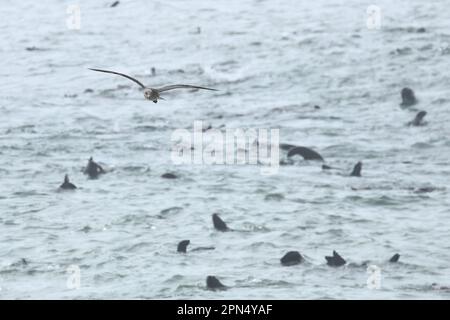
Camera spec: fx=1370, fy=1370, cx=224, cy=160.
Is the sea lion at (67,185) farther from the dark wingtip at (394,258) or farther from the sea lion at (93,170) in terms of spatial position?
the dark wingtip at (394,258)

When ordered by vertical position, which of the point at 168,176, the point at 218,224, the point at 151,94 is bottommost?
the point at 218,224

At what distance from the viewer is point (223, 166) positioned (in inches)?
1807

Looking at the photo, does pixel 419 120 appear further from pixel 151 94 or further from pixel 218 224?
pixel 151 94

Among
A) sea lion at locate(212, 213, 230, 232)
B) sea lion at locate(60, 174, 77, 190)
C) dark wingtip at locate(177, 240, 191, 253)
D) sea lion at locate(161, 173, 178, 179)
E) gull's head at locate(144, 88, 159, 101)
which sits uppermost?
gull's head at locate(144, 88, 159, 101)

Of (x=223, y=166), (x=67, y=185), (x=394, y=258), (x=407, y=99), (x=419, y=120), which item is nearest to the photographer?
(x=394, y=258)

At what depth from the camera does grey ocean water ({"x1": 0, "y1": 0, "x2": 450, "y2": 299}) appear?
111ft

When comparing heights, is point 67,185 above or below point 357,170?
below

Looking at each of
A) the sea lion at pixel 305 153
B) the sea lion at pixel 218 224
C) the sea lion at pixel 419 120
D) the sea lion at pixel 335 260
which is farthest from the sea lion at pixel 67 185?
the sea lion at pixel 419 120

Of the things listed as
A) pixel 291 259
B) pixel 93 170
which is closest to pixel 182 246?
pixel 291 259

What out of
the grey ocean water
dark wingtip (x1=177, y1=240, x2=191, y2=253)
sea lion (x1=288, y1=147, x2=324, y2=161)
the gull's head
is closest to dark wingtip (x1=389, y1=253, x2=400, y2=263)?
the grey ocean water

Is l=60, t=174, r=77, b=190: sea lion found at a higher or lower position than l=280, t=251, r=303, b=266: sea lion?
higher

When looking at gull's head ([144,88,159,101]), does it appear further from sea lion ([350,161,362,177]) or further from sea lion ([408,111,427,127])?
sea lion ([408,111,427,127])
